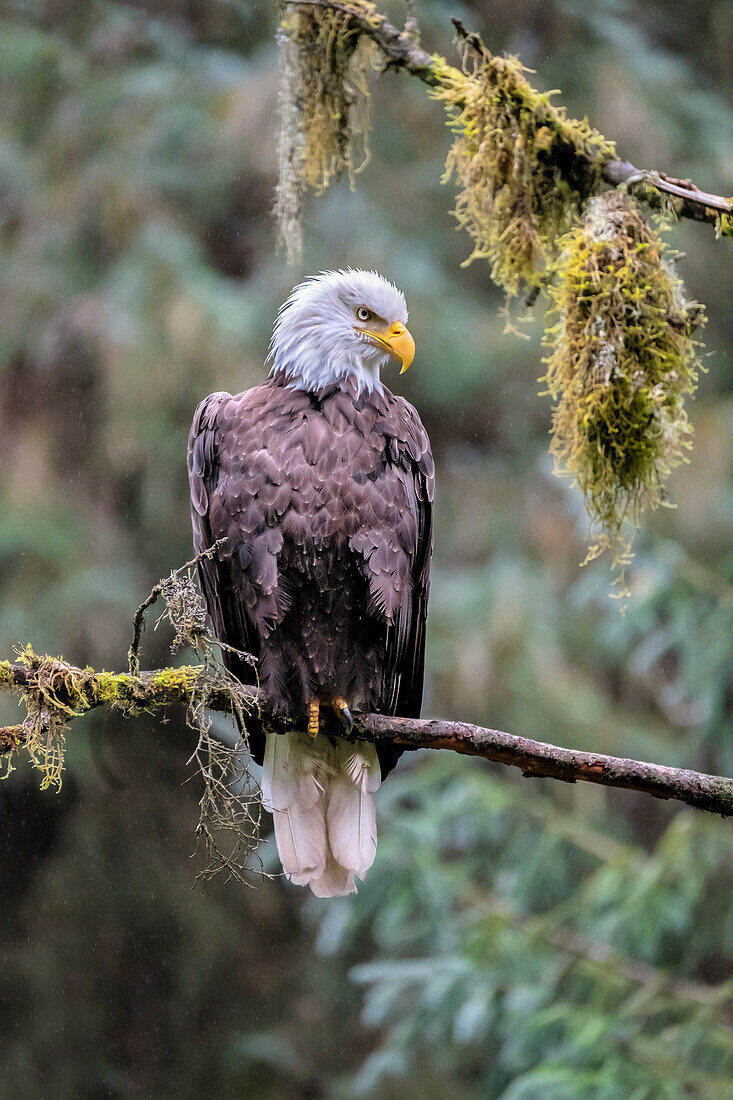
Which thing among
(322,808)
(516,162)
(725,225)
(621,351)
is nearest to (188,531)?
(322,808)

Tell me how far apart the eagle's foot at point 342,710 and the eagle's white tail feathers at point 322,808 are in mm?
257

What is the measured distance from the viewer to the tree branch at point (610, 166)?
9.88 ft

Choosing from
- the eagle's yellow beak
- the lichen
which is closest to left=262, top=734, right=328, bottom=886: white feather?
the eagle's yellow beak

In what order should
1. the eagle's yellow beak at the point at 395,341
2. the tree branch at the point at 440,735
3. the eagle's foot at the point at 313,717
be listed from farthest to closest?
the eagle's yellow beak at the point at 395,341 → the eagle's foot at the point at 313,717 → the tree branch at the point at 440,735

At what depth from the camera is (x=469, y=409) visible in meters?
7.84

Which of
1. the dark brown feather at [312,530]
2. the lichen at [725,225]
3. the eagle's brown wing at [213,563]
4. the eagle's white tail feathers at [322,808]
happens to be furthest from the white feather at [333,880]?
the lichen at [725,225]

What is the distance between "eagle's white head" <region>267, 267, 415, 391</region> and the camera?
10.8 feet

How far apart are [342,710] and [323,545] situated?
0.44m

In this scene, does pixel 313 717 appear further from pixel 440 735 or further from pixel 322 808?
pixel 440 735

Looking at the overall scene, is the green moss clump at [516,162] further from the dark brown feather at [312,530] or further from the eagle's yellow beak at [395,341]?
the dark brown feather at [312,530]

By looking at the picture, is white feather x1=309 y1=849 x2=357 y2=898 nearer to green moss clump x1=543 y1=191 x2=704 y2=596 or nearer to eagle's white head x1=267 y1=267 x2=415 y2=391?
green moss clump x1=543 y1=191 x2=704 y2=596

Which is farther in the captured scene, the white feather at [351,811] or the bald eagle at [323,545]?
the white feather at [351,811]

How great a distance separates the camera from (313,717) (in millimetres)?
3100

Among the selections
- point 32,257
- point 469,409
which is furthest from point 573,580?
point 32,257
